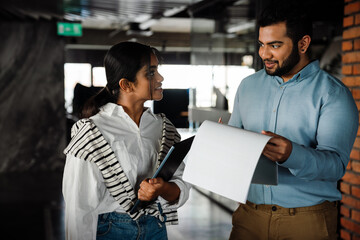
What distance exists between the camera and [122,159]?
141 centimetres

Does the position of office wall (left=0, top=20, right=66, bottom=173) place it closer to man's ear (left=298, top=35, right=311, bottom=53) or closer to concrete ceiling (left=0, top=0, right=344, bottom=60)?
concrete ceiling (left=0, top=0, right=344, bottom=60)

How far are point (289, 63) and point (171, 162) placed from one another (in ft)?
2.01

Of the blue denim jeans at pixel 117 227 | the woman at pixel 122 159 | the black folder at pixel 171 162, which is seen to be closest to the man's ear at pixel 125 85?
the woman at pixel 122 159

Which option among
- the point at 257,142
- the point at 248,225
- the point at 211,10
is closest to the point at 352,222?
the point at 248,225

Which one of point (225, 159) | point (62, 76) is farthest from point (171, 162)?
point (62, 76)

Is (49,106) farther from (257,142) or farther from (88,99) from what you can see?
(257,142)

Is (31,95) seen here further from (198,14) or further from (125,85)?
(125,85)

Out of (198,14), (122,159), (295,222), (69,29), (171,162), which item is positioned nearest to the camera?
(171,162)

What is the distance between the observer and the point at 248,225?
1.64 m

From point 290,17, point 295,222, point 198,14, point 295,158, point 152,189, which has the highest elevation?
point 198,14

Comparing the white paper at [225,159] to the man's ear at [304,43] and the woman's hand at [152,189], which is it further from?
the man's ear at [304,43]

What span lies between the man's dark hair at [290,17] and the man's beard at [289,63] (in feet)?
0.13

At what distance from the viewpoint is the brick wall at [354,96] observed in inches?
109

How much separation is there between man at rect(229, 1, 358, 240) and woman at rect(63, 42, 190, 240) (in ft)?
1.16
